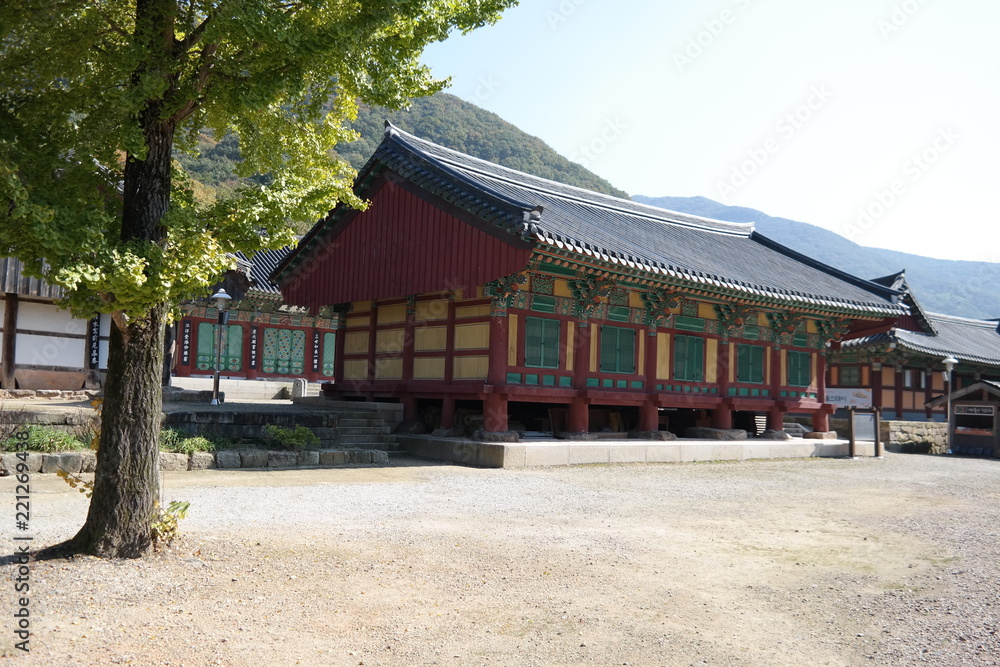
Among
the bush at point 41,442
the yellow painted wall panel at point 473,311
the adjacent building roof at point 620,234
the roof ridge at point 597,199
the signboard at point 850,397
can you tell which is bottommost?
the bush at point 41,442

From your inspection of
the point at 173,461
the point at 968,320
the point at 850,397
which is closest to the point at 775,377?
the point at 850,397

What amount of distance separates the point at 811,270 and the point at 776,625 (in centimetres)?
2288

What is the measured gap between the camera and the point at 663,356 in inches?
797

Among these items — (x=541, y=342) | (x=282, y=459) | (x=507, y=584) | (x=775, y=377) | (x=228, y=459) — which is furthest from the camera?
(x=775, y=377)

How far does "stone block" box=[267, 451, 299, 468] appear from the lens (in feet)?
46.5

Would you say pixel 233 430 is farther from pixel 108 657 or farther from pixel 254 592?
pixel 108 657

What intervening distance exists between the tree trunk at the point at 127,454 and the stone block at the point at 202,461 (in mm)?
6795

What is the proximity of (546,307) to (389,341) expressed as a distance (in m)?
4.66

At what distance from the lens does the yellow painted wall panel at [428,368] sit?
18.4m

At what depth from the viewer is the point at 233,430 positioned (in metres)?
15.2

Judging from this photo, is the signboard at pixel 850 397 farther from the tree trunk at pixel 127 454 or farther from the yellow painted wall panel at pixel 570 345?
the tree trunk at pixel 127 454

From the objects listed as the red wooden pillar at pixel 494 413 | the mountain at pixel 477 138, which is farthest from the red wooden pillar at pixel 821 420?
the mountain at pixel 477 138

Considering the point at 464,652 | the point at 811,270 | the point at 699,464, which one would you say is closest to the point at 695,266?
the point at 699,464

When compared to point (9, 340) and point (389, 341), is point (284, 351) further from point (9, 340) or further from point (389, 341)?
point (389, 341)
